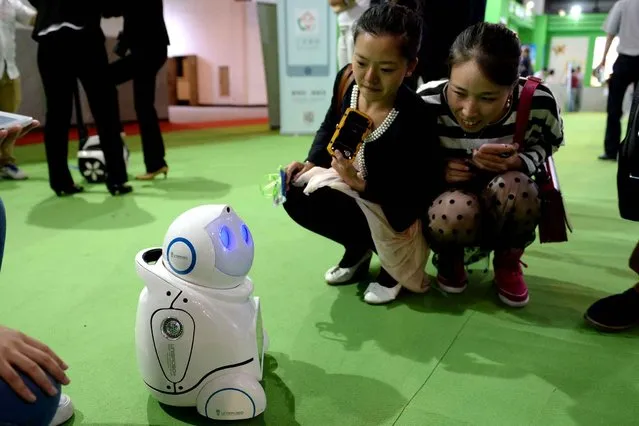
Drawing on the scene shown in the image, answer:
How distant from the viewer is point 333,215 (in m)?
1.48

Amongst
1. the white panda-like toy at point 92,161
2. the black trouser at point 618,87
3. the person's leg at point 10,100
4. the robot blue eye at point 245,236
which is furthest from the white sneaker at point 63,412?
the black trouser at point 618,87

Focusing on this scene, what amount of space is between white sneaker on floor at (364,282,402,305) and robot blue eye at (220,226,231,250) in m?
0.65

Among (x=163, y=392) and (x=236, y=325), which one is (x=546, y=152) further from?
(x=163, y=392)

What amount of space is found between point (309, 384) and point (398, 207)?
51cm

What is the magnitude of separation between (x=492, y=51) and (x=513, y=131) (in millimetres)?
257

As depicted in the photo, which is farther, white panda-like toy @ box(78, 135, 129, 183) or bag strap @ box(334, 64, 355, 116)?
white panda-like toy @ box(78, 135, 129, 183)

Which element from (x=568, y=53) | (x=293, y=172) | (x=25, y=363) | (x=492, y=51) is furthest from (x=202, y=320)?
(x=568, y=53)

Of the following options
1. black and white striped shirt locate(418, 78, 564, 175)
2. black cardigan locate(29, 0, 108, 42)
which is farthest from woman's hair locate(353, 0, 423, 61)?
black cardigan locate(29, 0, 108, 42)

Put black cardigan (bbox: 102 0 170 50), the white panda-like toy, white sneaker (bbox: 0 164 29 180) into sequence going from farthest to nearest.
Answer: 1. white sneaker (bbox: 0 164 29 180)
2. the white panda-like toy
3. black cardigan (bbox: 102 0 170 50)

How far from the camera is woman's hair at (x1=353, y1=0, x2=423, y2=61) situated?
1238 millimetres

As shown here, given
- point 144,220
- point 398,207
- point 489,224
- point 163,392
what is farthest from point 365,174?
point 144,220

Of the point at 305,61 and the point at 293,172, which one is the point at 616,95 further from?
the point at 293,172

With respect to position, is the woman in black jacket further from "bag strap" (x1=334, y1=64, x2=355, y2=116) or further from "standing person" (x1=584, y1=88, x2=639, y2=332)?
"standing person" (x1=584, y1=88, x2=639, y2=332)

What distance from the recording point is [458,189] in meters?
1.43
